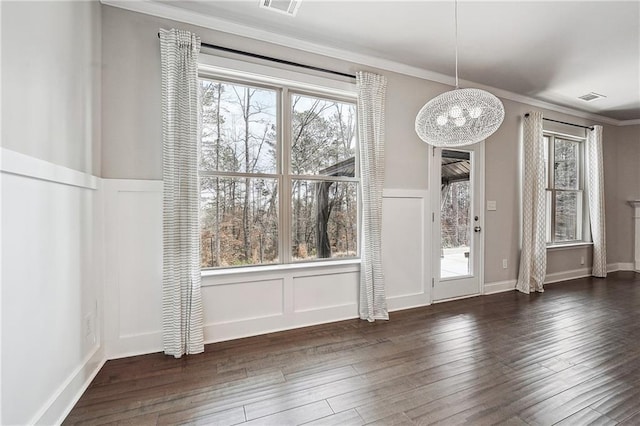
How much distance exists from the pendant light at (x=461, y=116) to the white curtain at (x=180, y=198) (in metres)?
1.82

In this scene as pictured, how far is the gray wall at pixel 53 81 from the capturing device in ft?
4.08

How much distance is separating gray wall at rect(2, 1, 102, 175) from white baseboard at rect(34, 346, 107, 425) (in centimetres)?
125

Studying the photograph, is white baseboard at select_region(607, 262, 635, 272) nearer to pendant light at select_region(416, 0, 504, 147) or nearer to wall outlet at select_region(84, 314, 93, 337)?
pendant light at select_region(416, 0, 504, 147)

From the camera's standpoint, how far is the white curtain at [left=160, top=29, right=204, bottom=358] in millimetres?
2254

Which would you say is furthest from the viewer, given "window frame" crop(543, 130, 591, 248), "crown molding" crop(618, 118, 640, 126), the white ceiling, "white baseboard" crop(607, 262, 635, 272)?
"white baseboard" crop(607, 262, 635, 272)

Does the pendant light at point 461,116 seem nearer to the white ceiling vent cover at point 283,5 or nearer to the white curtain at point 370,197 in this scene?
the white curtain at point 370,197

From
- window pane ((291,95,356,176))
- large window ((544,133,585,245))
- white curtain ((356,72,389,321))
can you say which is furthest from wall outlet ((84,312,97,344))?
large window ((544,133,585,245))

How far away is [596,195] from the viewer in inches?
193

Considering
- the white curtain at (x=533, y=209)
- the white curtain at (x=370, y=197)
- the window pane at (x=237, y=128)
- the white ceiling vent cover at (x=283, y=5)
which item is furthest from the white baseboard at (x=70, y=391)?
the white curtain at (x=533, y=209)

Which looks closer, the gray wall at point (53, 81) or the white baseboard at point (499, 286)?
the gray wall at point (53, 81)

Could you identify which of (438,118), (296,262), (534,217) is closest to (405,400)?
(296,262)

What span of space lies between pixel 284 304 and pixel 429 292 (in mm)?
1852

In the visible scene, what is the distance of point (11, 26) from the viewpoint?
123 centimetres

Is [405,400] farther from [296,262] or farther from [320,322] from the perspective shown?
[296,262]
